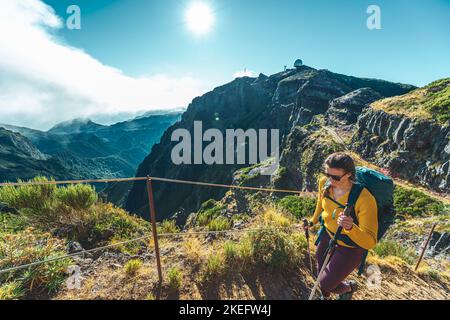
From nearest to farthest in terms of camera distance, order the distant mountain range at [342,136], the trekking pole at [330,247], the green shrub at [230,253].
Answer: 1. the trekking pole at [330,247]
2. the green shrub at [230,253]
3. the distant mountain range at [342,136]

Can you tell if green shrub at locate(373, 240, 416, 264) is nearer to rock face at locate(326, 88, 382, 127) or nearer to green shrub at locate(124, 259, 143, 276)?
green shrub at locate(124, 259, 143, 276)

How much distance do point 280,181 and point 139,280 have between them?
37744mm

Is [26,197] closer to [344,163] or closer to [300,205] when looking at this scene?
[344,163]

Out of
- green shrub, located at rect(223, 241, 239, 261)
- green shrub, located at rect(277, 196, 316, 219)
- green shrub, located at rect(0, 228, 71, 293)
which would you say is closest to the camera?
green shrub, located at rect(0, 228, 71, 293)

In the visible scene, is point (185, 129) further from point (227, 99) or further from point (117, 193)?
point (117, 193)

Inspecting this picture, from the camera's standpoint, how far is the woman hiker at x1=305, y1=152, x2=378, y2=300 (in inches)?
104

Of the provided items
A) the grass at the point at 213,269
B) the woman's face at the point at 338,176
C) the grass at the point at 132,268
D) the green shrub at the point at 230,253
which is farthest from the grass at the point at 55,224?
the woman's face at the point at 338,176

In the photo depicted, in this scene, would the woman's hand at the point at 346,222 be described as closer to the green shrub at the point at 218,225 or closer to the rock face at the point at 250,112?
the green shrub at the point at 218,225

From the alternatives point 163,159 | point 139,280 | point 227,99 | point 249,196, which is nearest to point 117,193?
point 163,159

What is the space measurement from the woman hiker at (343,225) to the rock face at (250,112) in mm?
30239

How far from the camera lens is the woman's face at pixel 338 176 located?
2863 mm

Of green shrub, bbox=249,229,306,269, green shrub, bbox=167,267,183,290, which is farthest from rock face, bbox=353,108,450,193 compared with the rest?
green shrub, bbox=167,267,183,290

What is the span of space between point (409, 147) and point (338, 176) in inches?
1114
